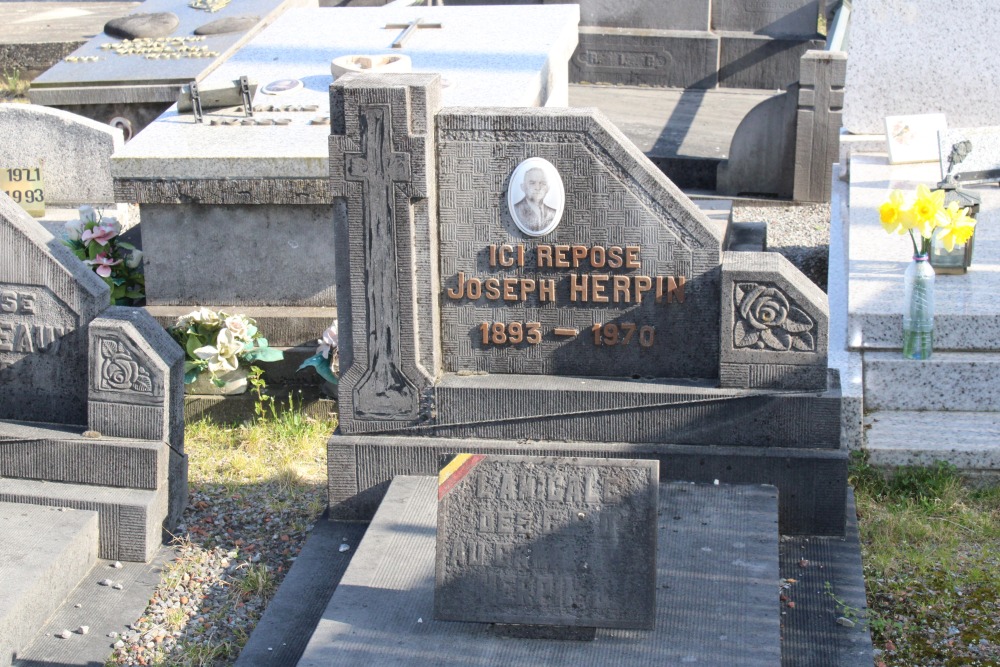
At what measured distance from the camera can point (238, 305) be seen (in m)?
7.23

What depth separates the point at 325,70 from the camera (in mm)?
8531

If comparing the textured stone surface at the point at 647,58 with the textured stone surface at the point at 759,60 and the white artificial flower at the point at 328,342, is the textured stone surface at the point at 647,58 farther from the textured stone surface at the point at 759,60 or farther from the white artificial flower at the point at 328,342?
the white artificial flower at the point at 328,342

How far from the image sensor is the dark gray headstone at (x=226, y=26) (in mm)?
10242

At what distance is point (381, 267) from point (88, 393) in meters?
1.44

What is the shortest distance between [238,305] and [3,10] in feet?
33.9

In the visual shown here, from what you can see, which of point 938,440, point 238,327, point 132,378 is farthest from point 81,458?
point 938,440

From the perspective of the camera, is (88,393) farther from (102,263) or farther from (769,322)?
(769,322)

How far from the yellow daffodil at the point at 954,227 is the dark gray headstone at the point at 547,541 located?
2570mm

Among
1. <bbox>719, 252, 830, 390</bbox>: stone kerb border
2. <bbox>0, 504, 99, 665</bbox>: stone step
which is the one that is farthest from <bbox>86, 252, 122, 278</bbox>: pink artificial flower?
<bbox>719, 252, 830, 390</bbox>: stone kerb border

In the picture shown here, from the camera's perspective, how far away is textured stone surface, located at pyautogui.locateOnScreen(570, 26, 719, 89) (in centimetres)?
1358

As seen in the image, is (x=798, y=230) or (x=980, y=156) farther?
(x=798, y=230)

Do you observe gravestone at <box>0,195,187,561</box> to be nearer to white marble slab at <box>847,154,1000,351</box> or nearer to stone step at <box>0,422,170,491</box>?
stone step at <box>0,422,170,491</box>

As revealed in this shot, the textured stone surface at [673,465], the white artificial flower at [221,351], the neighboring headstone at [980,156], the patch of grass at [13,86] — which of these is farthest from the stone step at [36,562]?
the patch of grass at [13,86]

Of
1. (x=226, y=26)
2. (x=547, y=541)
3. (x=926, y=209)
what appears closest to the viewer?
(x=547, y=541)
